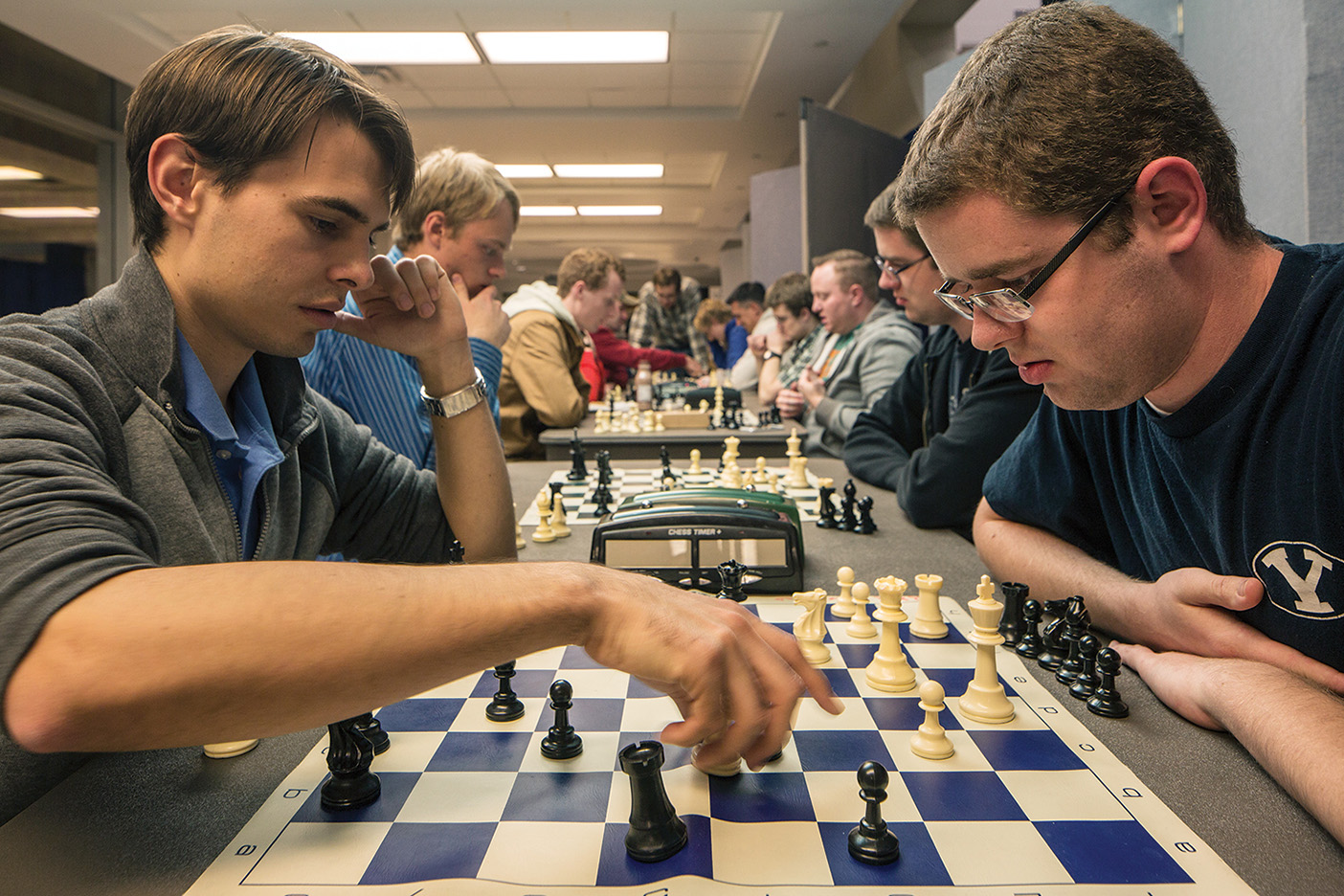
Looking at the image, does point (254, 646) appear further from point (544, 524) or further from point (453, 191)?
point (453, 191)

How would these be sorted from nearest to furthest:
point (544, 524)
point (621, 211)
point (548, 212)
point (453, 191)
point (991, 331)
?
point (991, 331), point (544, 524), point (453, 191), point (548, 212), point (621, 211)

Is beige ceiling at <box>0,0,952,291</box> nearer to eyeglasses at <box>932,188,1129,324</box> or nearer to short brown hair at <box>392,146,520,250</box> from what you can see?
short brown hair at <box>392,146,520,250</box>

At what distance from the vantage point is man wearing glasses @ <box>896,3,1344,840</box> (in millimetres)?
1010

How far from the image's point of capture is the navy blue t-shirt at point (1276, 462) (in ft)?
3.31

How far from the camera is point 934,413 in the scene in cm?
277

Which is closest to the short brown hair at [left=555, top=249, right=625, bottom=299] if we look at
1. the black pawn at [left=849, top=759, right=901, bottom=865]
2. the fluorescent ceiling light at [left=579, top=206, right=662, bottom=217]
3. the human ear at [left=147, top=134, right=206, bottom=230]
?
the human ear at [left=147, top=134, right=206, bottom=230]

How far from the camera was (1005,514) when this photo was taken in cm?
159

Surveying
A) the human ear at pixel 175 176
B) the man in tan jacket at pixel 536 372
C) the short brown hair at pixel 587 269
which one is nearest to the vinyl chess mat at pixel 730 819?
the human ear at pixel 175 176

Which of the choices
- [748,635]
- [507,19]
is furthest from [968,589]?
[507,19]

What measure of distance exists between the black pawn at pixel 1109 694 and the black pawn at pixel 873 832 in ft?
1.34

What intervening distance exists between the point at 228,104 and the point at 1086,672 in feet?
4.36

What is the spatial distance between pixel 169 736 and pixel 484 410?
1019 millimetres

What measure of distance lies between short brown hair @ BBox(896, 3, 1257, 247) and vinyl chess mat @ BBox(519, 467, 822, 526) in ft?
3.83

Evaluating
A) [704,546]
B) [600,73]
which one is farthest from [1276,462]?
[600,73]
